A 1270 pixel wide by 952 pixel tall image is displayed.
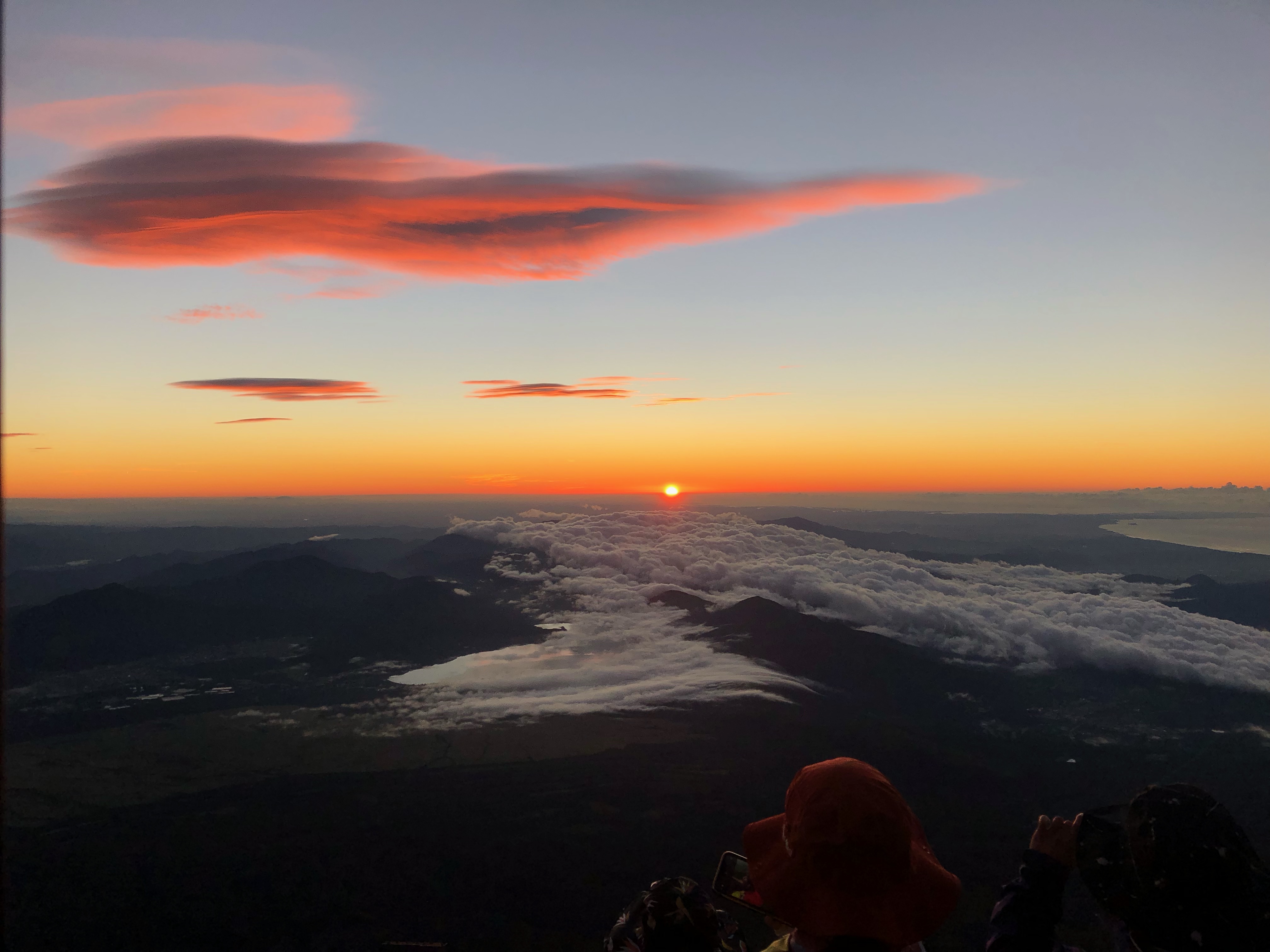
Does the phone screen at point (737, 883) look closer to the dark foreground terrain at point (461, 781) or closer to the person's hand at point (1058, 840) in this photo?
the person's hand at point (1058, 840)

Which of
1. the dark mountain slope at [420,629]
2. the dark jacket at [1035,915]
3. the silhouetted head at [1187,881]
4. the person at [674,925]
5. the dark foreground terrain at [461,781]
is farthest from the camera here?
Answer: the dark mountain slope at [420,629]

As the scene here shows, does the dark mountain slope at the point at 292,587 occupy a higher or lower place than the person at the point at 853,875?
lower

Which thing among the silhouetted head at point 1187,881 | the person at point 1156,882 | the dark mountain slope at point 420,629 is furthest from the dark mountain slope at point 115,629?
the silhouetted head at point 1187,881

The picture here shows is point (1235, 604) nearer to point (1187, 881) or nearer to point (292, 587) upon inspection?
point (292, 587)

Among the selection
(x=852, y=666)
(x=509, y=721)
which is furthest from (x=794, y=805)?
(x=852, y=666)

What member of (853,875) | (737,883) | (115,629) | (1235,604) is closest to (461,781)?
(737,883)

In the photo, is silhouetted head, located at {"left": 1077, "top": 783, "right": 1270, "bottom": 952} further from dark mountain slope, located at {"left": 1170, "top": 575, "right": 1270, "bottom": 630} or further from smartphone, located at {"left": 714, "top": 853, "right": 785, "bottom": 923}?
dark mountain slope, located at {"left": 1170, "top": 575, "right": 1270, "bottom": 630}
